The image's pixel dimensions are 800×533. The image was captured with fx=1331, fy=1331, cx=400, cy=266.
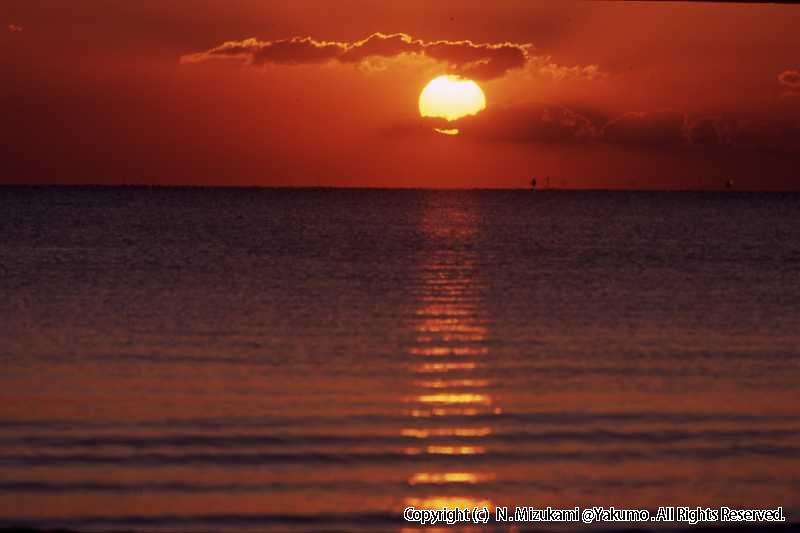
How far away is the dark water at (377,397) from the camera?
34.8ft

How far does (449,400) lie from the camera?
15445 mm

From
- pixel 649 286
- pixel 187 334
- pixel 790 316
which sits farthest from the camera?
pixel 649 286

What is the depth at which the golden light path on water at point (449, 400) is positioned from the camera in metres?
10.9

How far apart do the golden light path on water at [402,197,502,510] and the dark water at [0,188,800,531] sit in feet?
0.14

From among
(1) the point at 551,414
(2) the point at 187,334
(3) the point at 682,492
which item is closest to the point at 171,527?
(3) the point at 682,492

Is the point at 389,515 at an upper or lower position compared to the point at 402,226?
lower

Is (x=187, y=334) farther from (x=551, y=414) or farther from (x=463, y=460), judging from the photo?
(x=463, y=460)

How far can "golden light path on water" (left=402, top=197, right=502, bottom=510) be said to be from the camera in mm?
10922

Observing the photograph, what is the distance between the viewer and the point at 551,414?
14.3 m

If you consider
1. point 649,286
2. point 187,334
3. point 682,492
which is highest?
point 649,286

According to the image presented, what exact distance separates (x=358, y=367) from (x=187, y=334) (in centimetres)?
485

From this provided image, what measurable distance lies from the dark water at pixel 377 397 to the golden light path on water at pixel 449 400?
Answer: 0.14ft

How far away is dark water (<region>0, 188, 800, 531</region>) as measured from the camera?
34.8ft

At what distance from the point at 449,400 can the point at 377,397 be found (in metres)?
0.84
